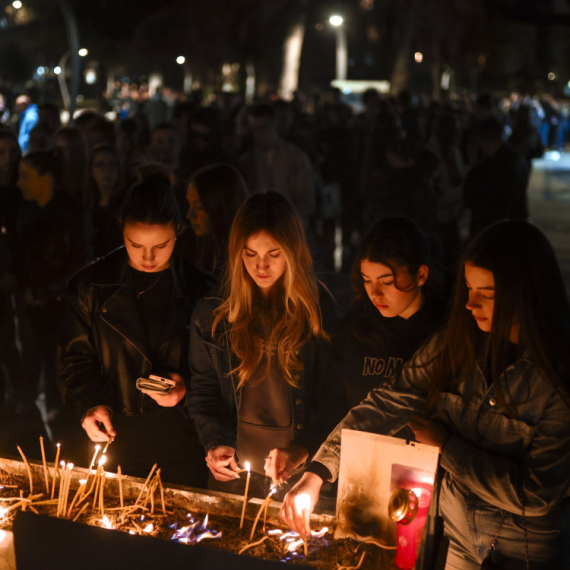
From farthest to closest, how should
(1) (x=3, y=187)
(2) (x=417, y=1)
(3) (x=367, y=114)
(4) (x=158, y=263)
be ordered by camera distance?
(2) (x=417, y=1) → (3) (x=367, y=114) → (1) (x=3, y=187) → (4) (x=158, y=263)

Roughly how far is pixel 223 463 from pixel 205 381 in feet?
1.43

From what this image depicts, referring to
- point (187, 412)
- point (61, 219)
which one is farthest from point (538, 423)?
point (61, 219)

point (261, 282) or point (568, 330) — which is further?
point (261, 282)

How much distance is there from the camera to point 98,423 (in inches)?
113

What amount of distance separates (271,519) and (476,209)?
517cm

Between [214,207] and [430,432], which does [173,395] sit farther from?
[214,207]

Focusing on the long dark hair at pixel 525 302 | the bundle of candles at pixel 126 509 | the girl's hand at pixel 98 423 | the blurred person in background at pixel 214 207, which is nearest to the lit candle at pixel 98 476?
the bundle of candles at pixel 126 509

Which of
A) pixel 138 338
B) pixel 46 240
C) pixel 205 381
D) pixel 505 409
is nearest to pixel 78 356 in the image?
pixel 138 338

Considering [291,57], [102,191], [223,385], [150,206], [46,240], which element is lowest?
[223,385]

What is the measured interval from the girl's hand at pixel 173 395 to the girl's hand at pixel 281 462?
23.1 inches

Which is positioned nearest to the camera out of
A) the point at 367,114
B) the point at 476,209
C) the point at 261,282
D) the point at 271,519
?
the point at 271,519

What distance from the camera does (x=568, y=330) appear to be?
6.93ft

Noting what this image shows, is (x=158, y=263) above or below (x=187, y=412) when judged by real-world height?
above

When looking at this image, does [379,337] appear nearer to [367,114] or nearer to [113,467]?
[113,467]
